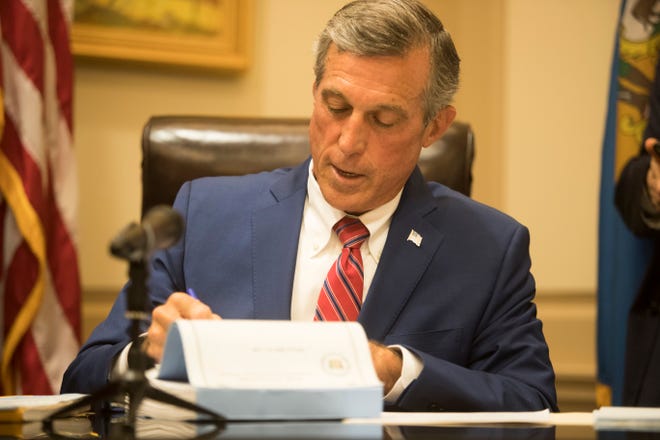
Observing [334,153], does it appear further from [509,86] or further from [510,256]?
[509,86]

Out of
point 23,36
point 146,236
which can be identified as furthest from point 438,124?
point 23,36

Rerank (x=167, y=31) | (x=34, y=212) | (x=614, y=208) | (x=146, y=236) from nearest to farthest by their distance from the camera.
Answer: (x=146, y=236)
(x=34, y=212)
(x=614, y=208)
(x=167, y=31)

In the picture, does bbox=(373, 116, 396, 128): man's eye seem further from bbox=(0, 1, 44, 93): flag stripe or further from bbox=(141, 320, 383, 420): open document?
bbox=(0, 1, 44, 93): flag stripe

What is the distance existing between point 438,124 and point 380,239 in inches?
12.2

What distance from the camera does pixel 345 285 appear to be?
213 centimetres

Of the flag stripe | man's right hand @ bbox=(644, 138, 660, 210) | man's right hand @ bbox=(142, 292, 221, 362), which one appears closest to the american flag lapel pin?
man's right hand @ bbox=(142, 292, 221, 362)

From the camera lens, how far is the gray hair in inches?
81.6

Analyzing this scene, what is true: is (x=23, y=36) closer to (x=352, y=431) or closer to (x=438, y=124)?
(x=438, y=124)

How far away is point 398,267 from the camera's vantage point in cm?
216

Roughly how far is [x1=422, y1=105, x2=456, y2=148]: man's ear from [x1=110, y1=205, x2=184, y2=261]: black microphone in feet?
3.48

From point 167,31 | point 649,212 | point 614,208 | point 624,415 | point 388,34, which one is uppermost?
point 388,34

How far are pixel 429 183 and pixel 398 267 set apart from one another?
0.35 m

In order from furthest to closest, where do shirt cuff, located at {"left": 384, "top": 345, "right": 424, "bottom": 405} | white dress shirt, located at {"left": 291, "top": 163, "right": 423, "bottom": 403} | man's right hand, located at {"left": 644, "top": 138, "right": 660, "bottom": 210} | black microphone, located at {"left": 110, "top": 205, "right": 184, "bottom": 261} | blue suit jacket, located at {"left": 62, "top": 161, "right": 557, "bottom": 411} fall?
man's right hand, located at {"left": 644, "top": 138, "right": 660, "bottom": 210}
white dress shirt, located at {"left": 291, "top": 163, "right": 423, "bottom": 403}
blue suit jacket, located at {"left": 62, "top": 161, "right": 557, "bottom": 411}
shirt cuff, located at {"left": 384, "top": 345, "right": 424, "bottom": 405}
black microphone, located at {"left": 110, "top": 205, "right": 184, "bottom": 261}

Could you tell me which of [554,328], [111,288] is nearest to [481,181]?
[554,328]
